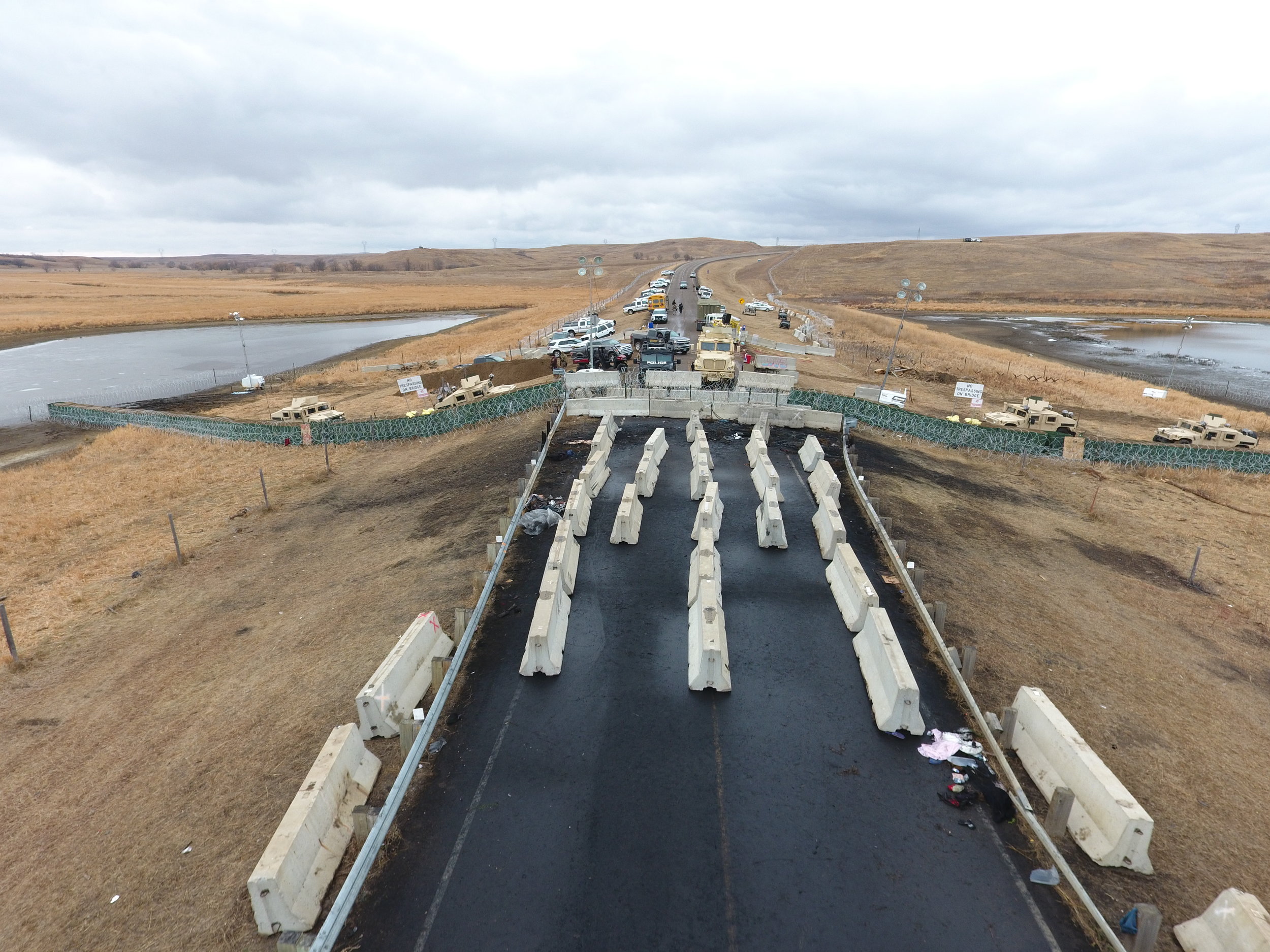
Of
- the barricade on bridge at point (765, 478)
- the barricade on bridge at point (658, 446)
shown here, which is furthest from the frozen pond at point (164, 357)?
the barricade on bridge at point (765, 478)

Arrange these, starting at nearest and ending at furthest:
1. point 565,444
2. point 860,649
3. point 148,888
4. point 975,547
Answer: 1. point 148,888
2. point 860,649
3. point 975,547
4. point 565,444

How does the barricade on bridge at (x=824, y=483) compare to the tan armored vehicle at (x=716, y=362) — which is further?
the tan armored vehicle at (x=716, y=362)

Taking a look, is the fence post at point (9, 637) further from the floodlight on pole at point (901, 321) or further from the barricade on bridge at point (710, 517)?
the floodlight on pole at point (901, 321)

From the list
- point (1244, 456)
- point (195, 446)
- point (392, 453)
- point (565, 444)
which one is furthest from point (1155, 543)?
point (195, 446)

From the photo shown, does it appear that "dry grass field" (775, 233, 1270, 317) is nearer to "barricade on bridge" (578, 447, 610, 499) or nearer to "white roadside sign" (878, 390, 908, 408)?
"white roadside sign" (878, 390, 908, 408)

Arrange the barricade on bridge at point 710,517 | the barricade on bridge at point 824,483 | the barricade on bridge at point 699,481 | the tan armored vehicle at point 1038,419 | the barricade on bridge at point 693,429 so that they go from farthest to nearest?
1. the tan armored vehicle at point 1038,419
2. the barricade on bridge at point 693,429
3. the barricade on bridge at point 699,481
4. the barricade on bridge at point 824,483
5. the barricade on bridge at point 710,517

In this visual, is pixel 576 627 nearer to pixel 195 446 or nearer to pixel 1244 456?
pixel 195 446
